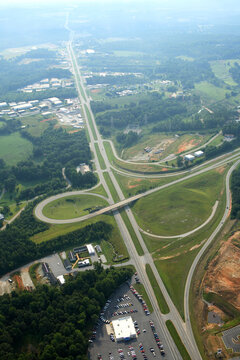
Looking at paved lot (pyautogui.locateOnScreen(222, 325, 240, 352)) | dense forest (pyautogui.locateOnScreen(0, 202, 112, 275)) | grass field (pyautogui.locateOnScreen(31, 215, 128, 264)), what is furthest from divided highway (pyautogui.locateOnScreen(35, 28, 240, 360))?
paved lot (pyautogui.locateOnScreen(222, 325, 240, 352))

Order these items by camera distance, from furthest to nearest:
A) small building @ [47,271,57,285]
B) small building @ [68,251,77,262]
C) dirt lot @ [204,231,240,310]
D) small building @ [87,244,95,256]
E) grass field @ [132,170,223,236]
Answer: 1. grass field @ [132,170,223,236]
2. small building @ [87,244,95,256]
3. small building @ [68,251,77,262]
4. small building @ [47,271,57,285]
5. dirt lot @ [204,231,240,310]

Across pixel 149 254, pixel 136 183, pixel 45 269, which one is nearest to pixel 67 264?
pixel 45 269

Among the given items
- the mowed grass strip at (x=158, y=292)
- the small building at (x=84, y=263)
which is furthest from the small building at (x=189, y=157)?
the small building at (x=84, y=263)

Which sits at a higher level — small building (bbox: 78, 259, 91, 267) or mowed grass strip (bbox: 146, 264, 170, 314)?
small building (bbox: 78, 259, 91, 267)

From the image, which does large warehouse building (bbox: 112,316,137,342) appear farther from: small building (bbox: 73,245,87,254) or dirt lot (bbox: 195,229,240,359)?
small building (bbox: 73,245,87,254)

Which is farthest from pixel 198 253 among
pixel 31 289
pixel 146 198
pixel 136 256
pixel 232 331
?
pixel 31 289

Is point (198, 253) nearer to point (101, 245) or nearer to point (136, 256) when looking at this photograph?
point (136, 256)

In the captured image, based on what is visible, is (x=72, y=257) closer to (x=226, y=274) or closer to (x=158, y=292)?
(x=158, y=292)
